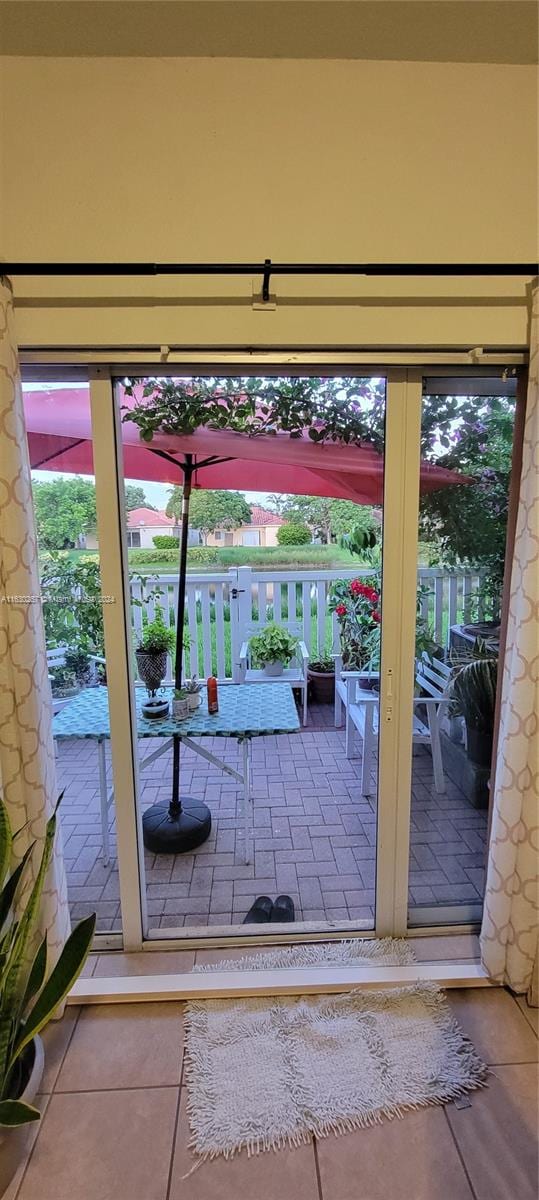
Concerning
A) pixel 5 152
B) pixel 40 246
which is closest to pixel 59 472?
pixel 40 246

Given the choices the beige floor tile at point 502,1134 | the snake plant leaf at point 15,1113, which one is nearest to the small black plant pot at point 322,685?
the beige floor tile at point 502,1134

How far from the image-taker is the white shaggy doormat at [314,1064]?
127 centimetres

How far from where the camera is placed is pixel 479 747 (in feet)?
5.94

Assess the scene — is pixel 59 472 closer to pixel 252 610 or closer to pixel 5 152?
pixel 5 152

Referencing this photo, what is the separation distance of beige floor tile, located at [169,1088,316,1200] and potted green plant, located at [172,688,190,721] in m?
1.20

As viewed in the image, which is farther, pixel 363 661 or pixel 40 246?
pixel 363 661

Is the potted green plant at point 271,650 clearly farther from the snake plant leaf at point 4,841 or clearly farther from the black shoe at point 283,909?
the snake plant leaf at point 4,841

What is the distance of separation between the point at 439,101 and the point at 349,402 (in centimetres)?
78

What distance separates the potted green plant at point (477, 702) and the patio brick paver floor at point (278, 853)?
0.17 metres

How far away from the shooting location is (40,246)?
137cm

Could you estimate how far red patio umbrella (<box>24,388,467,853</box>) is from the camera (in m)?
1.58

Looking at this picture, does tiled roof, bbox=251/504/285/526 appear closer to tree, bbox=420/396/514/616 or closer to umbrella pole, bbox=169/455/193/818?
umbrella pole, bbox=169/455/193/818

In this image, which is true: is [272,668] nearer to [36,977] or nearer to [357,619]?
[357,619]

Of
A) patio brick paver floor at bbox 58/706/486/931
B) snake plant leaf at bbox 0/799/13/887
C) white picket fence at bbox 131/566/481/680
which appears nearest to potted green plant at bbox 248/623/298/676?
A: white picket fence at bbox 131/566/481/680
